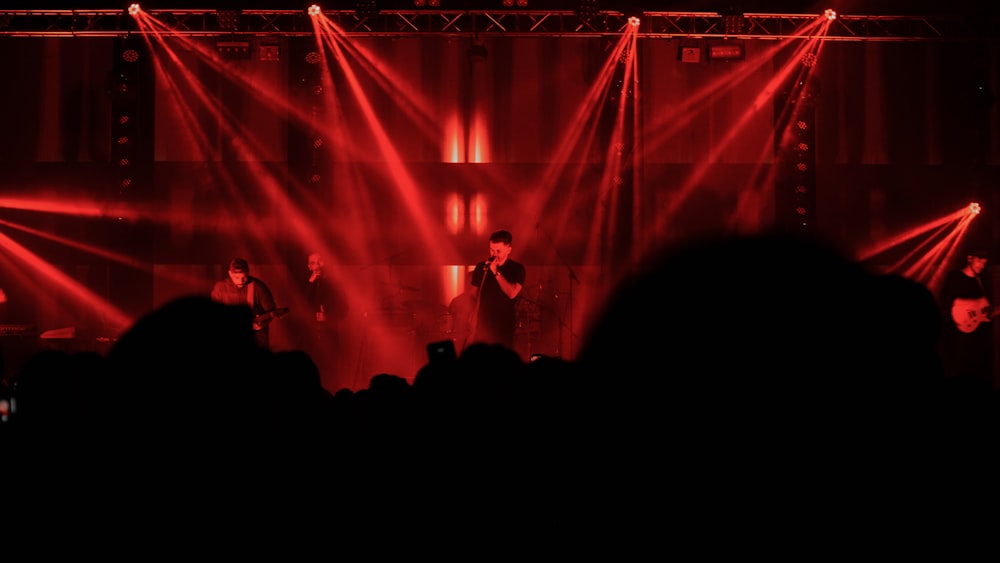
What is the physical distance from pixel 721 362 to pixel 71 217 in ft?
34.0

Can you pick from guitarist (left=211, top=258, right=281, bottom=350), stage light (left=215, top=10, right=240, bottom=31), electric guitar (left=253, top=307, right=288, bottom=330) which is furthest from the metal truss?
electric guitar (left=253, top=307, right=288, bottom=330)

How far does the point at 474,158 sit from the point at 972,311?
Result: 18.6 ft

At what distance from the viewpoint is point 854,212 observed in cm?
976

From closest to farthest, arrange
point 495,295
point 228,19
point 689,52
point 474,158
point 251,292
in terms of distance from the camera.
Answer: point 495,295 < point 251,292 < point 228,19 < point 689,52 < point 474,158

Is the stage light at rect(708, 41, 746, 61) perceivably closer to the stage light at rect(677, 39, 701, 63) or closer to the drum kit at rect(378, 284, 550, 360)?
the stage light at rect(677, 39, 701, 63)

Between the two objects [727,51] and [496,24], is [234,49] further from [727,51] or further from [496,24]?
[727,51]

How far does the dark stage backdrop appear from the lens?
31.3 ft

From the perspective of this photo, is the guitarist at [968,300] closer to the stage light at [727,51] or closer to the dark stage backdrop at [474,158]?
the dark stage backdrop at [474,158]

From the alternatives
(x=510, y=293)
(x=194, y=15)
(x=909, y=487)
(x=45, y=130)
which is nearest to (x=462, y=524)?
(x=909, y=487)

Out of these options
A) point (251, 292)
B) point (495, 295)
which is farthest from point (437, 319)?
point (251, 292)

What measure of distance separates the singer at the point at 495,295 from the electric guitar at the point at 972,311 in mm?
4546

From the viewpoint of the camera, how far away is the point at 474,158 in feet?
32.1

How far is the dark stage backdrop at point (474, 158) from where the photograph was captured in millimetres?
9531

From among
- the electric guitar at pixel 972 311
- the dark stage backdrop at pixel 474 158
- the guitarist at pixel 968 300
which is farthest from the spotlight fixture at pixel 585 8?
the electric guitar at pixel 972 311
